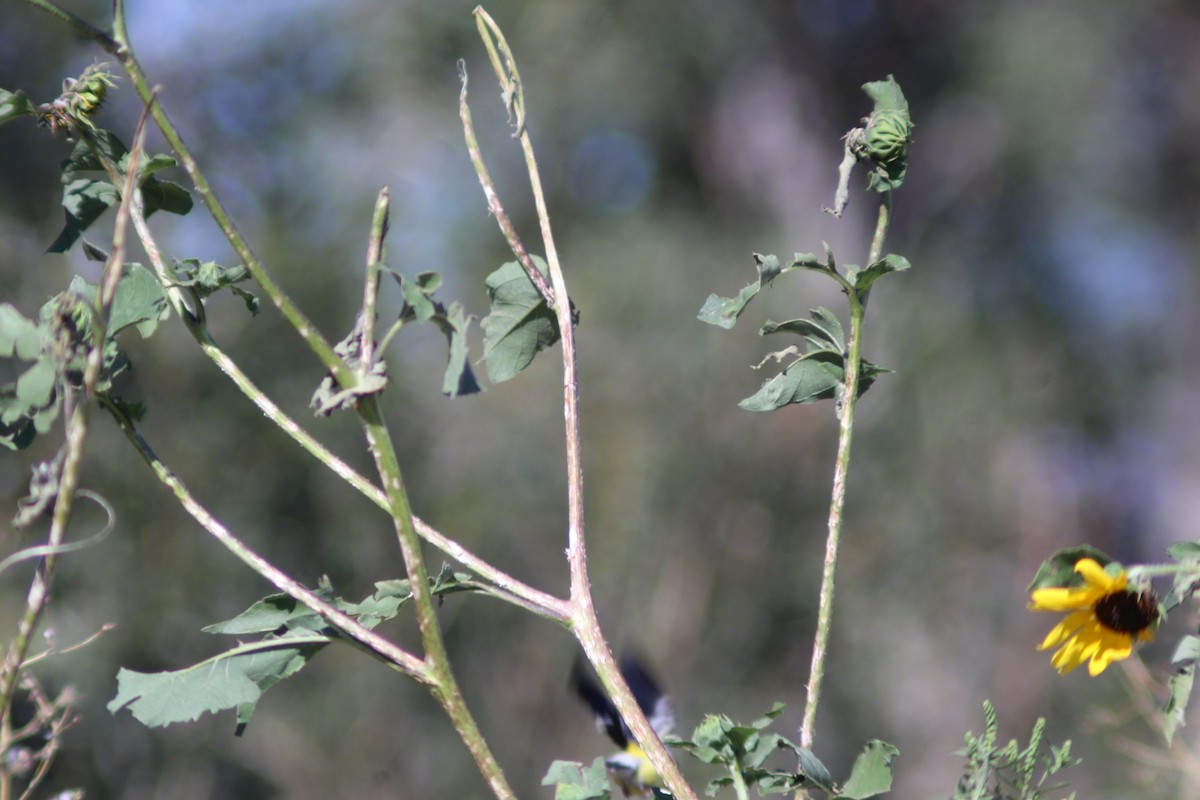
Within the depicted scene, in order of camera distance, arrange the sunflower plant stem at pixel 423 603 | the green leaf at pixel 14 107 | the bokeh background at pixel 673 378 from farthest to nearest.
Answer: the bokeh background at pixel 673 378, the green leaf at pixel 14 107, the sunflower plant stem at pixel 423 603

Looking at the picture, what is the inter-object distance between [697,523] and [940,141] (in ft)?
11.1

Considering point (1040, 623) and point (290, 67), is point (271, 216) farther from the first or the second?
point (1040, 623)

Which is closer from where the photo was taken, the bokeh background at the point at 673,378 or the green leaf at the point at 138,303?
the green leaf at the point at 138,303

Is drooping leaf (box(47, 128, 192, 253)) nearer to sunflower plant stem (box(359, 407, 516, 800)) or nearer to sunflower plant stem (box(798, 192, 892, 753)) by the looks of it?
sunflower plant stem (box(359, 407, 516, 800))

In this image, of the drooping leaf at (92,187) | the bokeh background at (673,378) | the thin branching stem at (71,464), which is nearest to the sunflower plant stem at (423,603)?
the thin branching stem at (71,464)

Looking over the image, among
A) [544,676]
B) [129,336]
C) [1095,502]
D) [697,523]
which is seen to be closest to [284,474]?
[129,336]

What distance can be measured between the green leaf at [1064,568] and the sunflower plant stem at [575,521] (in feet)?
0.59

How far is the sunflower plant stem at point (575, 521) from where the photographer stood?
42 centimetres

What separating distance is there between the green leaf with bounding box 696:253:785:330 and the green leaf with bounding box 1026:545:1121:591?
0.17 m

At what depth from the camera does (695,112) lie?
6141 mm

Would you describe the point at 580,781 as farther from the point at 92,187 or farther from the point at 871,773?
the point at 92,187

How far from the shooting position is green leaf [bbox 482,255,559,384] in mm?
540

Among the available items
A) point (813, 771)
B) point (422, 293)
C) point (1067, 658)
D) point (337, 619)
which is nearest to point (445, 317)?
point (422, 293)

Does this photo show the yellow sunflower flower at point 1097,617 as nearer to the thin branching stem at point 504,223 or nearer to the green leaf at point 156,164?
the thin branching stem at point 504,223
